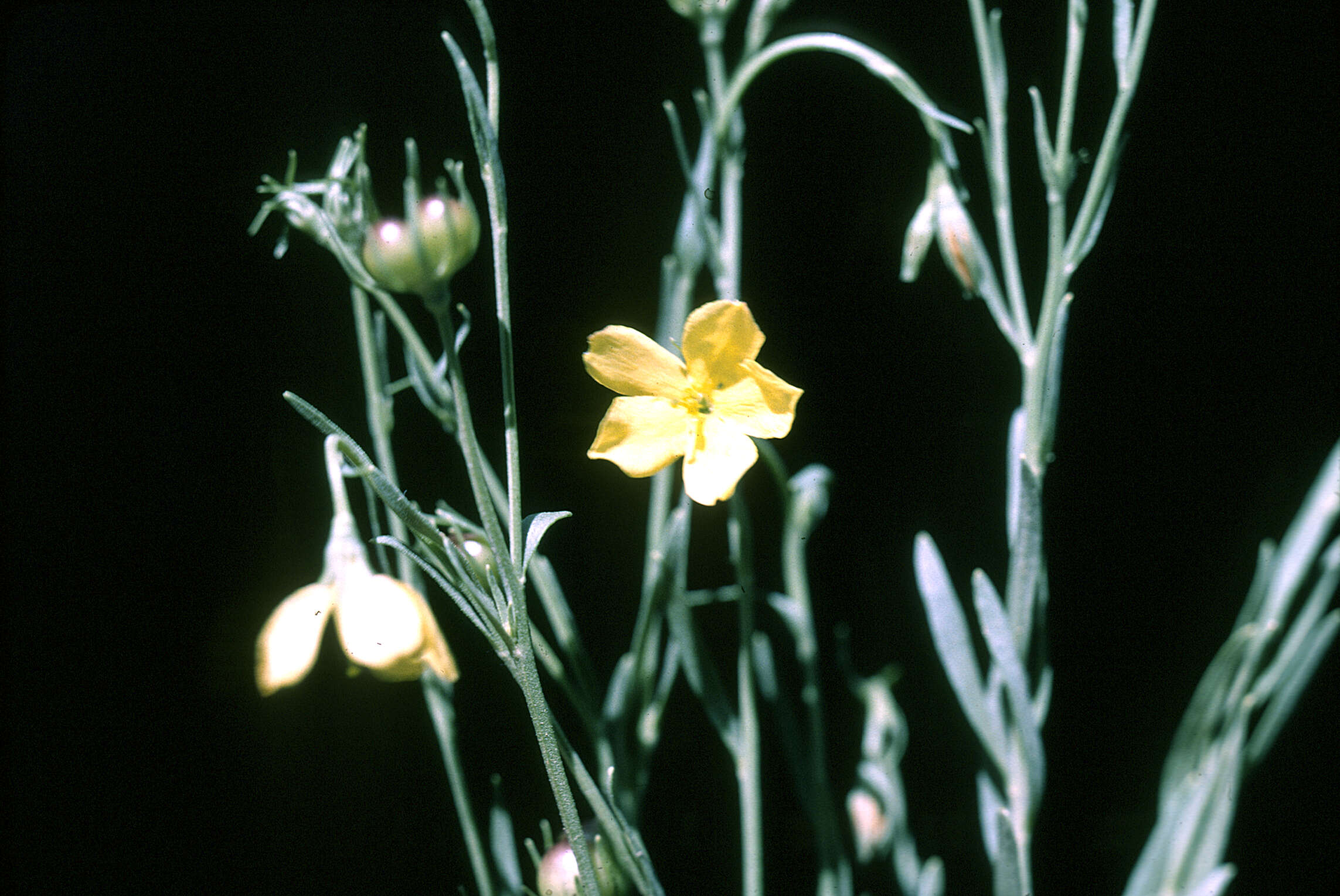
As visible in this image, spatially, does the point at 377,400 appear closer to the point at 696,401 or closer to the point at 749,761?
the point at 696,401

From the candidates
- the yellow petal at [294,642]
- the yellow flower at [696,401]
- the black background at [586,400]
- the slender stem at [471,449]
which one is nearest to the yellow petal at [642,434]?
the yellow flower at [696,401]

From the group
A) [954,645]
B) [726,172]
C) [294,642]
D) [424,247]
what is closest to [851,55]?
[726,172]

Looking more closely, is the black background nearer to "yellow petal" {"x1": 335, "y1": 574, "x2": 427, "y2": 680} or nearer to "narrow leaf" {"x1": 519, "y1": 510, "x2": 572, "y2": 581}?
"yellow petal" {"x1": 335, "y1": 574, "x2": 427, "y2": 680}

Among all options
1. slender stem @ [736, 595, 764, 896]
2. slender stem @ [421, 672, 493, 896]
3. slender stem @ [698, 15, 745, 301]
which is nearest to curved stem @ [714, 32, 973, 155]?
slender stem @ [698, 15, 745, 301]

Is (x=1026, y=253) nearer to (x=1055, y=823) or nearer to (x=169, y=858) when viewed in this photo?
A: (x=1055, y=823)

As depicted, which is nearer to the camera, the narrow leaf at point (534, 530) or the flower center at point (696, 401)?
the narrow leaf at point (534, 530)

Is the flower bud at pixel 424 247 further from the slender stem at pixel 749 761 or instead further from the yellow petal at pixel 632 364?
the slender stem at pixel 749 761

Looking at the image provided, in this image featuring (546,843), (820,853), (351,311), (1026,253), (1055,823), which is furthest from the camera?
(1055,823)

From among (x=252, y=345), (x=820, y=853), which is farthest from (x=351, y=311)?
(x=820, y=853)
